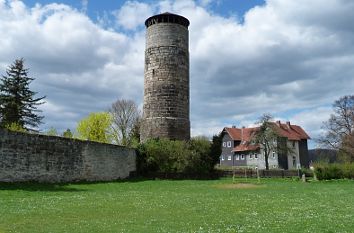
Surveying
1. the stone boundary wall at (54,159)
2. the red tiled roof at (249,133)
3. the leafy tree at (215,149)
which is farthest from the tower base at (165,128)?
the red tiled roof at (249,133)

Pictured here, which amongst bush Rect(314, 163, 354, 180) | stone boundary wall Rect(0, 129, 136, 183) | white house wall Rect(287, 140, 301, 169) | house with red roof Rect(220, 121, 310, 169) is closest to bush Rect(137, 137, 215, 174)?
stone boundary wall Rect(0, 129, 136, 183)

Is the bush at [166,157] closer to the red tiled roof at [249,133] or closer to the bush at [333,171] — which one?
the bush at [333,171]

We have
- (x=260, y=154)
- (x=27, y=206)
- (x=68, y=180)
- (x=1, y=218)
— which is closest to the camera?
(x=1, y=218)

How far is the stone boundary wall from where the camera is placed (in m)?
19.0

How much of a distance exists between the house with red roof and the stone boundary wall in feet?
115

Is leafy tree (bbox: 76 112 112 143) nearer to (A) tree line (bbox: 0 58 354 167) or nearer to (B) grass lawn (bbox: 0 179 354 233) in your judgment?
(A) tree line (bbox: 0 58 354 167)

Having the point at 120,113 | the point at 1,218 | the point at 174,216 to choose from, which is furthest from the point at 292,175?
the point at 1,218

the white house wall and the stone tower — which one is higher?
the stone tower

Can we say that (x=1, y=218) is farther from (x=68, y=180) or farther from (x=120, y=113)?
(x=120, y=113)

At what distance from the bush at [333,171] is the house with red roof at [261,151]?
2401cm

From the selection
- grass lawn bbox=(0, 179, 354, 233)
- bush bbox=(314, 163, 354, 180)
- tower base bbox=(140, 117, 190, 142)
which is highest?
tower base bbox=(140, 117, 190, 142)

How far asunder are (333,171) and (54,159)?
23198mm

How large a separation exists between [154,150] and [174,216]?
2180 cm

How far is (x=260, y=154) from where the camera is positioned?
206 ft
